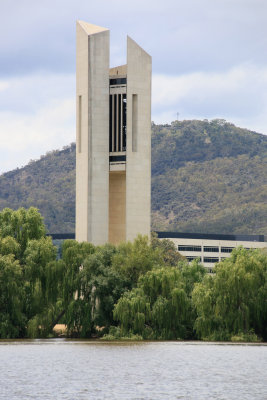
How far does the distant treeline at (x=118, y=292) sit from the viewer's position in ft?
228

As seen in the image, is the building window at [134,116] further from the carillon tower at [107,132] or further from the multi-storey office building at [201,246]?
the multi-storey office building at [201,246]

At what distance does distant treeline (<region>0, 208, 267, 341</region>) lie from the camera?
6938cm

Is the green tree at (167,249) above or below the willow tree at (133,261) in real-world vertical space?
above

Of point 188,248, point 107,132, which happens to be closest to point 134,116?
point 107,132

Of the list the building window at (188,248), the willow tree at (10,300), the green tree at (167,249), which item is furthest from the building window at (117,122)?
the building window at (188,248)

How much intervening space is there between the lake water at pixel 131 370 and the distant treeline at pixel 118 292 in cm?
338

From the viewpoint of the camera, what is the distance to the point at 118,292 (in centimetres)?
7406

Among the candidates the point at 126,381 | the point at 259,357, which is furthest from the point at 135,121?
the point at 126,381

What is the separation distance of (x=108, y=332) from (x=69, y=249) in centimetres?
782

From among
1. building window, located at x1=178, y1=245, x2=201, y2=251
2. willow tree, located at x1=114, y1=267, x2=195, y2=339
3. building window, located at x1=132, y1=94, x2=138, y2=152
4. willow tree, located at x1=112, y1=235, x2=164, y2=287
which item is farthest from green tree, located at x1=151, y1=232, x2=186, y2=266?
willow tree, located at x1=114, y1=267, x2=195, y2=339

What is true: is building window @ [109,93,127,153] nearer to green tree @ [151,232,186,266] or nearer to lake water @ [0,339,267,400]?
lake water @ [0,339,267,400]

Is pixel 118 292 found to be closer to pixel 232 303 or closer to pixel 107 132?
pixel 232 303

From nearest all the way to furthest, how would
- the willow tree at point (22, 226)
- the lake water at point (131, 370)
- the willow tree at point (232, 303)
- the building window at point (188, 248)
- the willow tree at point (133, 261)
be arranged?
the lake water at point (131, 370), the willow tree at point (232, 303), the willow tree at point (133, 261), the willow tree at point (22, 226), the building window at point (188, 248)

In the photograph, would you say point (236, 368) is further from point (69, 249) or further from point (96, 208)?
point (96, 208)
